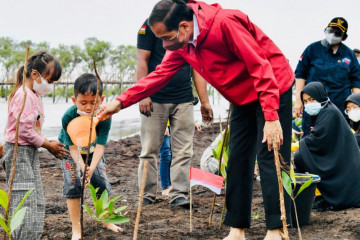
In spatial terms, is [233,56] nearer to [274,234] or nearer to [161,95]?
[274,234]

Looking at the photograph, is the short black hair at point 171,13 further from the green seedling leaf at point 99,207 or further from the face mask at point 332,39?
the face mask at point 332,39

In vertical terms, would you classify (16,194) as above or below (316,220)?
above

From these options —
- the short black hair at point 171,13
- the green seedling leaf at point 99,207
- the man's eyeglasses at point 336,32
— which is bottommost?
the green seedling leaf at point 99,207

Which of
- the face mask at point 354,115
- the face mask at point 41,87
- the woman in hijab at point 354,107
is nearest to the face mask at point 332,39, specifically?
the woman in hijab at point 354,107

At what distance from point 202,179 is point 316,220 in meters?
0.97

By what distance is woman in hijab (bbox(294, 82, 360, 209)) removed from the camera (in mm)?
3461

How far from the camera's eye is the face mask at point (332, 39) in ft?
15.1

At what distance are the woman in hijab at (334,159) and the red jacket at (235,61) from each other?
119 cm

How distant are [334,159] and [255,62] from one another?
1.65 meters

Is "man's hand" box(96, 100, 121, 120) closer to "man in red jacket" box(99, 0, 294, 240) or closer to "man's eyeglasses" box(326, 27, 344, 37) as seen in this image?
"man in red jacket" box(99, 0, 294, 240)

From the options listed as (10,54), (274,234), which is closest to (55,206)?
(274,234)

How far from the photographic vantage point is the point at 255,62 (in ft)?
7.20

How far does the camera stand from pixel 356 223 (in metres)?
2.95

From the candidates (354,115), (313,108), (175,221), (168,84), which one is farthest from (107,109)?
(354,115)
